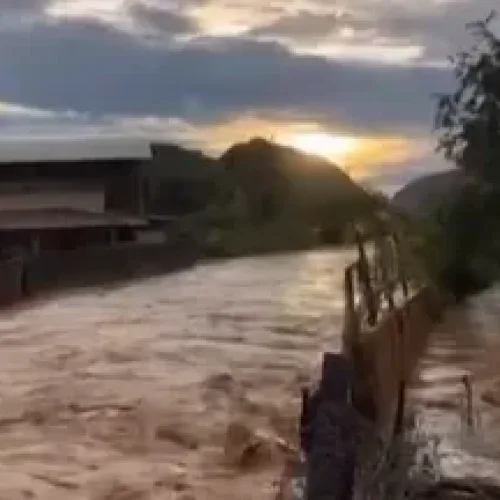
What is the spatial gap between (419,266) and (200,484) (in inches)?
575

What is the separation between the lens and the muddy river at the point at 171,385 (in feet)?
38.5

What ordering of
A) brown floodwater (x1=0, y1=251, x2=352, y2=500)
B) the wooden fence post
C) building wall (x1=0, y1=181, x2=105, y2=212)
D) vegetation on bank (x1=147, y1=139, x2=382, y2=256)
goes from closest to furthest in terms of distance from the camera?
the wooden fence post
brown floodwater (x1=0, y1=251, x2=352, y2=500)
building wall (x1=0, y1=181, x2=105, y2=212)
vegetation on bank (x1=147, y1=139, x2=382, y2=256)

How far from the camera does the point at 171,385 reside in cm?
1655

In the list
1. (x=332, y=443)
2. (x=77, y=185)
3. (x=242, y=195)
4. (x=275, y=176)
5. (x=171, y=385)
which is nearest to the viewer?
(x=332, y=443)

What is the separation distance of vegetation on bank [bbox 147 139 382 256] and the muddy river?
18.6 metres

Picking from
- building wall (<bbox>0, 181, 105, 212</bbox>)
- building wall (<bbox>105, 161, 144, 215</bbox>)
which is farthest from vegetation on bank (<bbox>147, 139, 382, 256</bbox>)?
building wall (<bbox>0, 181, 105, 212</bbox>)

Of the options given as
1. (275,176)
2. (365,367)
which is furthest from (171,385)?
(275,176)

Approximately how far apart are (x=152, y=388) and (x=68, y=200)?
77.0 ft

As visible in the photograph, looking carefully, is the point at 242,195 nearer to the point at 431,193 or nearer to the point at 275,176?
the point at 275,176

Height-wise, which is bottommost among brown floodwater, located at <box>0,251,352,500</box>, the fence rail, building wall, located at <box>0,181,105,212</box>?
brown floodwater, located at <box>0,251,352,500</box>

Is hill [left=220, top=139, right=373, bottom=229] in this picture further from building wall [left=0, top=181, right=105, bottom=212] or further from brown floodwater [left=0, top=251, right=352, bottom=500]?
brown floodwater [left=0, top=251, right=352, bottom=500]

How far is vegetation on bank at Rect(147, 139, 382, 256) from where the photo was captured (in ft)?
166

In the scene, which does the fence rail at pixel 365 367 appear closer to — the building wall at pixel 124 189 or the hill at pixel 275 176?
the hill at pixel 275 176

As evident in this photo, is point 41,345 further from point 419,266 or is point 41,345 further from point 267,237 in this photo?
point 267,237
